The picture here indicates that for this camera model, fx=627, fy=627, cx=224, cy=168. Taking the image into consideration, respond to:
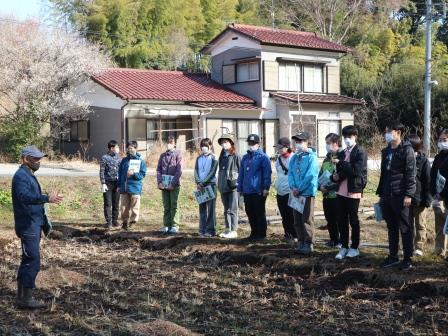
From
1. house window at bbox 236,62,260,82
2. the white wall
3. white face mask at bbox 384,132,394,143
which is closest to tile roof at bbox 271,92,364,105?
house window at bbox 236,62,260,82

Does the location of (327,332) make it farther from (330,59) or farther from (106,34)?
(106,34)

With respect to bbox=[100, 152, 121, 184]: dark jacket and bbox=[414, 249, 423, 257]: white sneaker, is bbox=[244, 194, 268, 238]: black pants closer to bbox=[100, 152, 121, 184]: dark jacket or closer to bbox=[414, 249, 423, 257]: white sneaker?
bbox=[414, 249, 423, 257]: white sneaker

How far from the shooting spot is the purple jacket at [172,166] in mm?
11133

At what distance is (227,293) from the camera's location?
23.5 feet

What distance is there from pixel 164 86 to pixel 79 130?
406 cm

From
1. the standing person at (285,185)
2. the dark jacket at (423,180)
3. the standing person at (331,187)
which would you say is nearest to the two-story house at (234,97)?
the standing person at (285,185)

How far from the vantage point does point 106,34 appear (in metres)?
35.5

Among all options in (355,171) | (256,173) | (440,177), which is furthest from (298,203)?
(440,177)

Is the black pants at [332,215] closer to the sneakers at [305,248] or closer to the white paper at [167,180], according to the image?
the sneakers at [305,248]

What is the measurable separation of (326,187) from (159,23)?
100ft

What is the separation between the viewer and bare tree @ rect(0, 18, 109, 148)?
77.1 feet

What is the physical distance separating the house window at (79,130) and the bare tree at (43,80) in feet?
2.33

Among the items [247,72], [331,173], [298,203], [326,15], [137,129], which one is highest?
[326,15]

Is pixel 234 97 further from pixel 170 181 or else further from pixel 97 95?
pixel 170 181
